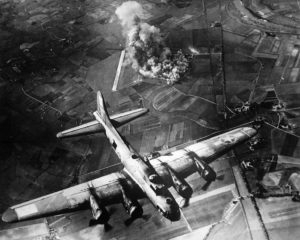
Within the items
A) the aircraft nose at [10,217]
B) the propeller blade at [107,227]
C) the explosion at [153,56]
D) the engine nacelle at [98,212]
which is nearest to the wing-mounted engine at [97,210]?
the engine nacelle at [98,212]

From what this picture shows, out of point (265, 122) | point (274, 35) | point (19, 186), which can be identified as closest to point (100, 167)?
point (19, 186)

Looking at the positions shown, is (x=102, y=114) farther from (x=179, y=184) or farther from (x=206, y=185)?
(x=206, y=185)

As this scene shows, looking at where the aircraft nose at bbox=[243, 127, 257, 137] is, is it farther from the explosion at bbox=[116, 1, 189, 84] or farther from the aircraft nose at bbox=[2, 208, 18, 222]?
the aircraft nose at bbox=[2, 208, 18, 222]

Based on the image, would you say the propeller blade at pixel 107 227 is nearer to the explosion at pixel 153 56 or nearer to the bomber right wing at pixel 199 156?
the bomber right wing at pixel 199 156

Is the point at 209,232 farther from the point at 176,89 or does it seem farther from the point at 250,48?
the point at 250,48

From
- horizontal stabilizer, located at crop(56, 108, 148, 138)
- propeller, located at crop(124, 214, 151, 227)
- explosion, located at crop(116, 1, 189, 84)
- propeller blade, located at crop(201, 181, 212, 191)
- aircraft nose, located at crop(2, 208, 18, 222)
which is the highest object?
explosion, located at crop(116, 1, 189, 84)

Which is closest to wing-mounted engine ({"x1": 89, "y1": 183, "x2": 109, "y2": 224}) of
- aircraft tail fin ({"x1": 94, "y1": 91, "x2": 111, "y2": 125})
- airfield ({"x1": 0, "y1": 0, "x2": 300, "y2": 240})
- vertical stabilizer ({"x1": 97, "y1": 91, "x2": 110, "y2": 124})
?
airfield ({"x1": 0, "y1": 0, "x2": 300, "y2": 240})

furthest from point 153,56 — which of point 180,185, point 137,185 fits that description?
point 180,185
